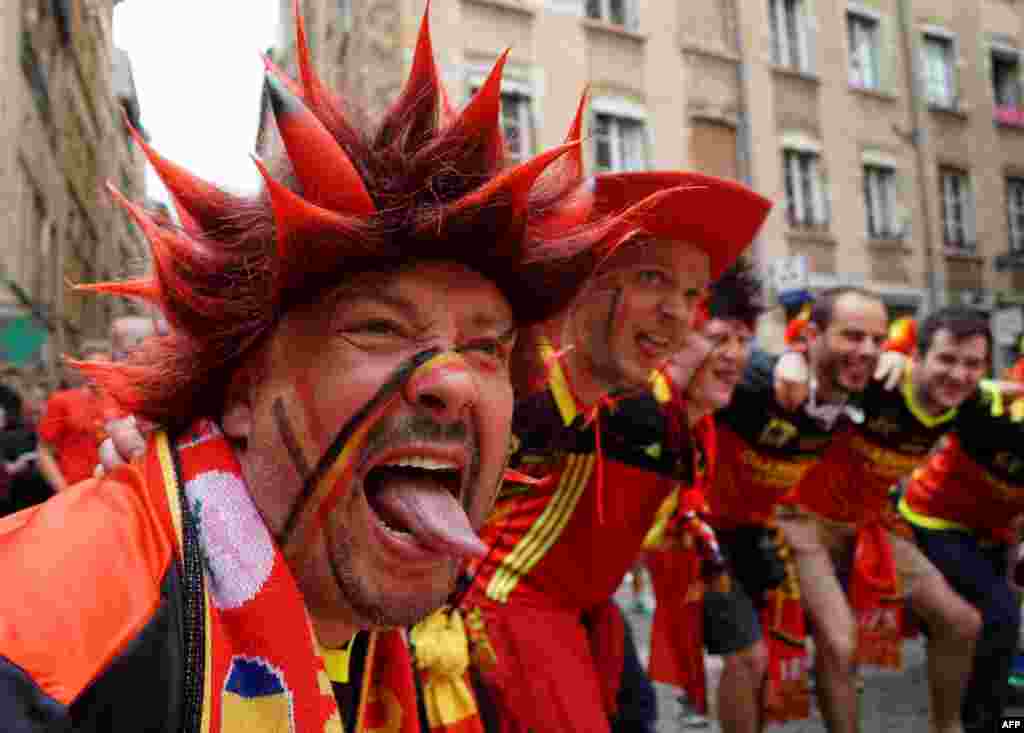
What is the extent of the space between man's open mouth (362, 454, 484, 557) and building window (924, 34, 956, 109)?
73.4ft

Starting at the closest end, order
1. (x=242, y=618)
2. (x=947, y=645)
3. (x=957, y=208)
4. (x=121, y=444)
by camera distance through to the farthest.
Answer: (x=242, y=618)
(x=121, y=444)
(x=947, y=645)
(x=957, y=208)

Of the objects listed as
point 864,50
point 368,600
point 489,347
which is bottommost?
point 368,600

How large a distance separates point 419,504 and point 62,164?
10.8m

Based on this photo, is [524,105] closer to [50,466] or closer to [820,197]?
[820,197]

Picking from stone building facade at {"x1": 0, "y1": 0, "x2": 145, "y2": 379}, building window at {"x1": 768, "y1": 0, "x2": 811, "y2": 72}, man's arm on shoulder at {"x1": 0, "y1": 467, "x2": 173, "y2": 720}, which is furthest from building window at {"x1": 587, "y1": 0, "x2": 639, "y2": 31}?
man's arm on shoulder at {"x1": 0, "y1": 467, "x2": 173, "y2": 720}

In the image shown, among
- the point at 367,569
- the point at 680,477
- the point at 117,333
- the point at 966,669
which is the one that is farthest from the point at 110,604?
the point at 966,669

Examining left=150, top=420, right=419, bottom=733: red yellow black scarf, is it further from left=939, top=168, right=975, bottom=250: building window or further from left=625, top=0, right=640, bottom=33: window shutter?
left=939, top=168, right=975, bottom=250: building window

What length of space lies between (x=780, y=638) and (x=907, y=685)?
188 cm

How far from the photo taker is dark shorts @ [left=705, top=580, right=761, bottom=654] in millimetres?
4312

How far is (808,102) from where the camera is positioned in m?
19.6

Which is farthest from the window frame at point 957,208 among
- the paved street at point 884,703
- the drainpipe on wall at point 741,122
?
the paved street at point 884,703

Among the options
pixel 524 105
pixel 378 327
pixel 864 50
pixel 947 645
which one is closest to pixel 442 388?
pixel 378 327

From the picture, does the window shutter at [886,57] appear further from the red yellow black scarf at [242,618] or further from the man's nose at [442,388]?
the red yellow black scarf at [242,618]

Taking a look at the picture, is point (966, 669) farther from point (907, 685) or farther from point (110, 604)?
point (110, 604)
